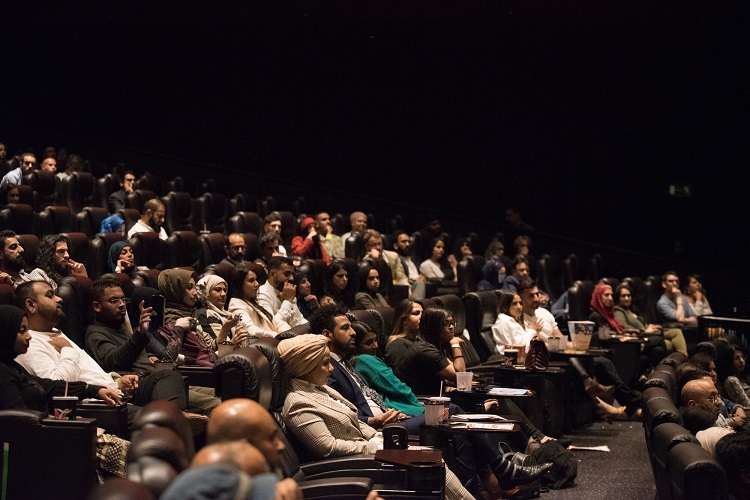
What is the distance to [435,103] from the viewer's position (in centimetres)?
1252

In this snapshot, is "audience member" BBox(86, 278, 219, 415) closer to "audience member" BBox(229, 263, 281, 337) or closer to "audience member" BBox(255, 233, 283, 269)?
"audience member" BBox(229, 263, 281, 337)

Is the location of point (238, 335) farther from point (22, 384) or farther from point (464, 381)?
point (22, 384)

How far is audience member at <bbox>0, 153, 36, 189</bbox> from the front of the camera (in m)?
8.86

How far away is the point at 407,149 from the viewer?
1267 centimetres

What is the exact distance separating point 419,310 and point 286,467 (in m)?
2.13

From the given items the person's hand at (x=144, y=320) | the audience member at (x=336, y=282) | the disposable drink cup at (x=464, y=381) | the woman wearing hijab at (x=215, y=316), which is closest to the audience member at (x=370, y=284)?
the audience member at (x=336, y=282)

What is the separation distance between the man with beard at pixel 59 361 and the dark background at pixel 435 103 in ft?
26.1

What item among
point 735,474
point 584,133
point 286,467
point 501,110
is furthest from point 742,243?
point 286,467

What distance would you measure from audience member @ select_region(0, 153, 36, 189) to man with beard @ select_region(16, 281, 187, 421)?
4.67 meters

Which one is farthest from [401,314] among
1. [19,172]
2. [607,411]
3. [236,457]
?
[19,172]

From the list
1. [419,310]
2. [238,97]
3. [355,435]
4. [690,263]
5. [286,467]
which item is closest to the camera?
[286,467]

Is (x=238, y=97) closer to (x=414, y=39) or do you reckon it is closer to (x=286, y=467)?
(x=414, y=39)

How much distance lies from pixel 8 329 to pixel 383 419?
5.24 ft

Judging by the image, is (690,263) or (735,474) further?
(690,263)
